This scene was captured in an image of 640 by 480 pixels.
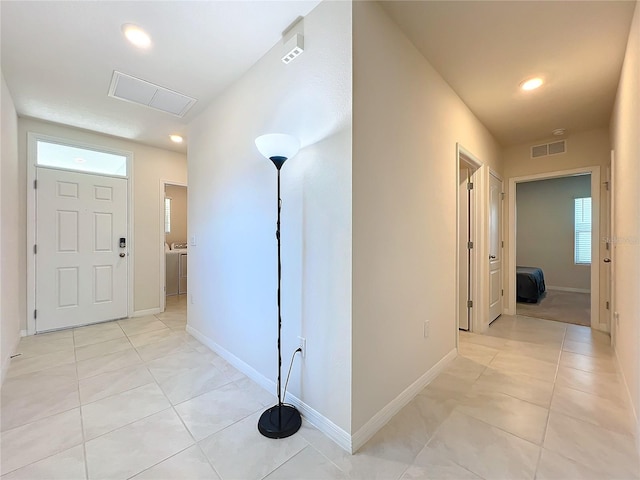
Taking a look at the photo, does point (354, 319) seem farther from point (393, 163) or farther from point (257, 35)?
point (257, 35)

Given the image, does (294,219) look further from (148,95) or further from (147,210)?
(147,210)

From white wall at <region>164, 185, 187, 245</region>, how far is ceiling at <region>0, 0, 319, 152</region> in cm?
327

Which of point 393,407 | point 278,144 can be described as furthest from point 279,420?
point 278,144

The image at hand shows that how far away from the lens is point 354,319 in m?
1.50

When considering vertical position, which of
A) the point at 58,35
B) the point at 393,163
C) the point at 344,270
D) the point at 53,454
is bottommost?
the point at 53,454

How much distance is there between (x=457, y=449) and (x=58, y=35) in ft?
12.0

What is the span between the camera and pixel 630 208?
191 centimetres

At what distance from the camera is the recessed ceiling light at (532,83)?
7.95 feet

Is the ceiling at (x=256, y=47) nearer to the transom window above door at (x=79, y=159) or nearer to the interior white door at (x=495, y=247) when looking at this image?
the transom window above door at (x=79, y=159)

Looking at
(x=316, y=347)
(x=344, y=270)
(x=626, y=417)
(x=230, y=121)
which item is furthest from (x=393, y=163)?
(x=626, y=417)

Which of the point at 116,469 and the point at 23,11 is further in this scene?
the point at 23,11

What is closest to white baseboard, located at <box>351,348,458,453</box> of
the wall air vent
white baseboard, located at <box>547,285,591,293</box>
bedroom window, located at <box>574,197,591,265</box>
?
the wall air vent

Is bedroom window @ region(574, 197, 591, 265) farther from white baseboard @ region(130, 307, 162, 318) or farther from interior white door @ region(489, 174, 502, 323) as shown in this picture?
white baseboard @ region(130, 307, 162, 318)

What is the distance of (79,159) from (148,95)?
182cm
